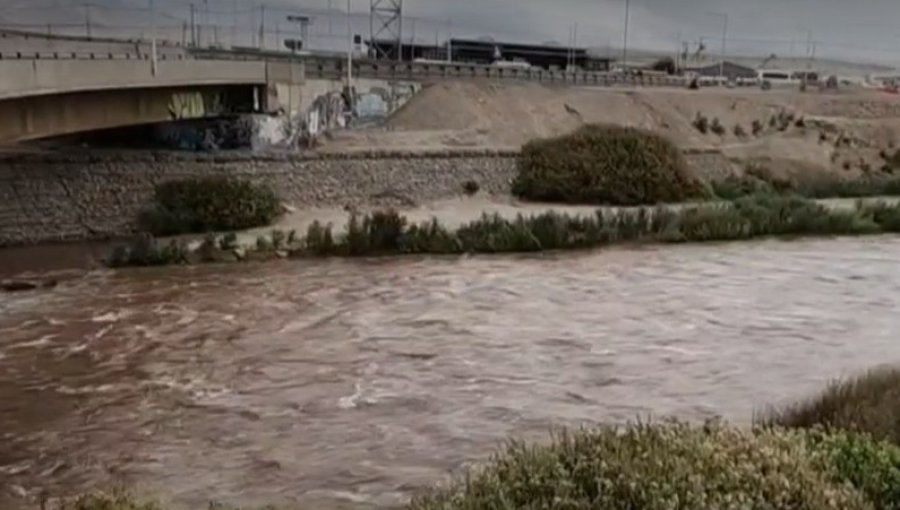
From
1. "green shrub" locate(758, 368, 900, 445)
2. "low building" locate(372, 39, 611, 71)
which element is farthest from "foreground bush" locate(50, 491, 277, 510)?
"low building" locate(372, 39, 611, 71)

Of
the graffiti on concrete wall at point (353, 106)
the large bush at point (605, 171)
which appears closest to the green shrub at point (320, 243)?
the large bush at point (605, 171)

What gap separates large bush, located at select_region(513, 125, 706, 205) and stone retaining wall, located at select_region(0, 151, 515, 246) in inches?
53.9

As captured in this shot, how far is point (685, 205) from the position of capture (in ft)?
156

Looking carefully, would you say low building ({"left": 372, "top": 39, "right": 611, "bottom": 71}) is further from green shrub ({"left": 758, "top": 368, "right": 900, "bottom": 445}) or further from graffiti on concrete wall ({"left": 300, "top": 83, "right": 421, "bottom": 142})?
green shrub ({"left": 758, "top": 368, "right": 900, "bottom": 445})

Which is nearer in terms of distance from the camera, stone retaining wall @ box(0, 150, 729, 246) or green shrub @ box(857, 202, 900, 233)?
stone retaining wall @ box(0, 150, 729, 246)

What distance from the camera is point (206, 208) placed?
39656mm

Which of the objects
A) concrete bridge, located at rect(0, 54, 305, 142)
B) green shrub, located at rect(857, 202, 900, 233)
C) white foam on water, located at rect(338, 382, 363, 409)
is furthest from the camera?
green shrub, located at rect(857, 202, 900, 233)

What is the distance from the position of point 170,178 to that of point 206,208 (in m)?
2.15

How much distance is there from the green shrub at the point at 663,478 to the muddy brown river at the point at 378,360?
5095mm

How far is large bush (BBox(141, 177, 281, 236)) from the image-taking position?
128ft

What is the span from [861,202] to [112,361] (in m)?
36.3

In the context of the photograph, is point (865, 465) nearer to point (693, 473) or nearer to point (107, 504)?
point (693, 473)

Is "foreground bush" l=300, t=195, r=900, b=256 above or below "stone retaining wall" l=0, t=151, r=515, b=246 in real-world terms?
below

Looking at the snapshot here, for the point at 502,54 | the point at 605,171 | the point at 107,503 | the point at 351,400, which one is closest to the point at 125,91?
the point at 351,400
